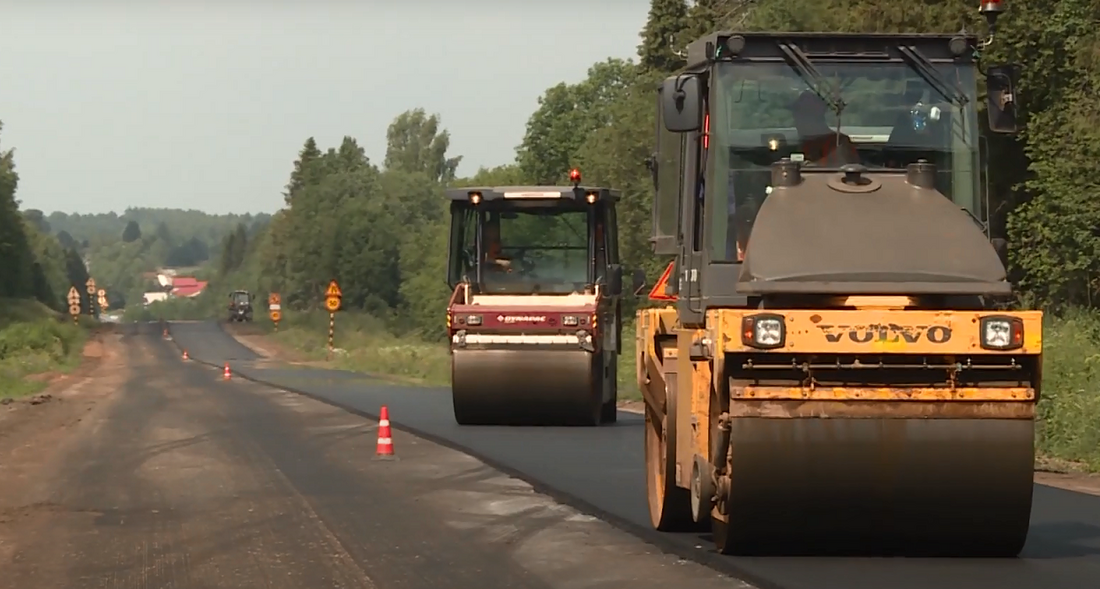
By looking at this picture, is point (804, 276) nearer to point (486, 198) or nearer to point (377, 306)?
point (486, 198)

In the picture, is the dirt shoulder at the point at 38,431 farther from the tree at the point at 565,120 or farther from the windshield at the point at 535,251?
the tree at the point at 565,120

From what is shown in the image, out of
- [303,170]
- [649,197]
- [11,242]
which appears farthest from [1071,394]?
[303,170]

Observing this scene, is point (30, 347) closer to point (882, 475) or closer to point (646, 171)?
point (646, 171)

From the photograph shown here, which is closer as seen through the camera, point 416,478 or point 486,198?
point 416,478

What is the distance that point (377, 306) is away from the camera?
352 feet

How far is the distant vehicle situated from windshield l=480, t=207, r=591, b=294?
85393mm

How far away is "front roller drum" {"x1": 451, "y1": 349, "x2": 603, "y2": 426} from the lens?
21.5 m

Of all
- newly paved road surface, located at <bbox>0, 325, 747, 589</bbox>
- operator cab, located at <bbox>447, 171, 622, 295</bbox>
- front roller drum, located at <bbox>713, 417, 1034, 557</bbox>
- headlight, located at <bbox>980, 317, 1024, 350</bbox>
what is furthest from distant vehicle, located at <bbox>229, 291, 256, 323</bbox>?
headlight, located at <bbox>980, 317, 1024, 350</bbox>

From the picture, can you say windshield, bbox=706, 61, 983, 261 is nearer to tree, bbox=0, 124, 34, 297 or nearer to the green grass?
the green grass

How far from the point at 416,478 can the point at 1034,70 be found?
16.6 m

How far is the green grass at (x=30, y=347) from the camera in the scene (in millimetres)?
42344

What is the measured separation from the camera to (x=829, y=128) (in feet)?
34.2

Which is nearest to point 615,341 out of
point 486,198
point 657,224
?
point 486,198

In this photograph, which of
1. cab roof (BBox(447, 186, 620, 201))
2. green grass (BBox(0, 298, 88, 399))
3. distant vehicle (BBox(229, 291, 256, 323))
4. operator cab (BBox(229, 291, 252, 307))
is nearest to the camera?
cab roof (BBox(447, 186, 620, 201))
